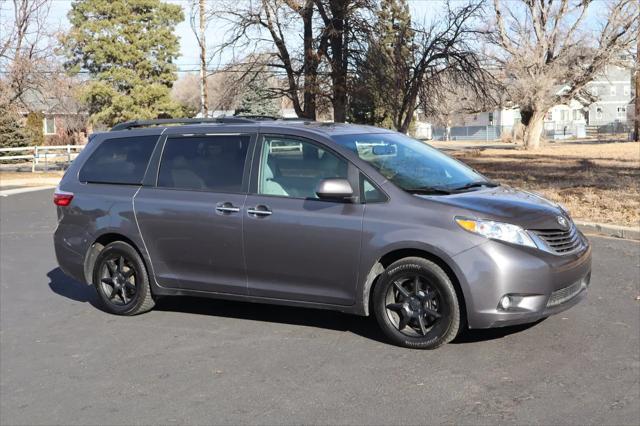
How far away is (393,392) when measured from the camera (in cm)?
448

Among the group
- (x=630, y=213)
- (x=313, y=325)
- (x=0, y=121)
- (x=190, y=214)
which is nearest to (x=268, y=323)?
(x=313, y=325)

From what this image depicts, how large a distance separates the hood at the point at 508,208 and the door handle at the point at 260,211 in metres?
1.35

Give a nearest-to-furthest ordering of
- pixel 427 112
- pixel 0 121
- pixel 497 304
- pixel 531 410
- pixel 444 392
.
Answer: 1. pixel 531 410
2. pixel 444 392
3. pixel 497 304
4. pixel 427 112
5. pixel 0 121

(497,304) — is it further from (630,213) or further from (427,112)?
(427,112)

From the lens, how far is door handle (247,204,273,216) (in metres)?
5.69

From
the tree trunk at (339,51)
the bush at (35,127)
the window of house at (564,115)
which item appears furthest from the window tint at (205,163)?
the window of house at (564,115)

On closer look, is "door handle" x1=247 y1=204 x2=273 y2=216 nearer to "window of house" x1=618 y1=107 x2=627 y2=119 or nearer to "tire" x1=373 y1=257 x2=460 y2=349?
"tire" x1=373 y1=257 x2=460 y2=349

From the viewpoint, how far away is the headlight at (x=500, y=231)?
4988 mm

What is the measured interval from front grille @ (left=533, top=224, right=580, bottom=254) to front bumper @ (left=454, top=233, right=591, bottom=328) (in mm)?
101

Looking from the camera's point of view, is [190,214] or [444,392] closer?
[444,392]

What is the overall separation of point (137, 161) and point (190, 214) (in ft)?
3.14

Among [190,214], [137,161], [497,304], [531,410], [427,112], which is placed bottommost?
[531,410]

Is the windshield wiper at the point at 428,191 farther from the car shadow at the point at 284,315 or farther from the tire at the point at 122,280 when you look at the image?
the tire at the point at 122,280

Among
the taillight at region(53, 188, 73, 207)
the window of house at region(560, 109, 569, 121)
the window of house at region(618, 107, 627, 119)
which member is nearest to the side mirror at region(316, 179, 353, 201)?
the taillight at region(53, 188, 73, 207)
